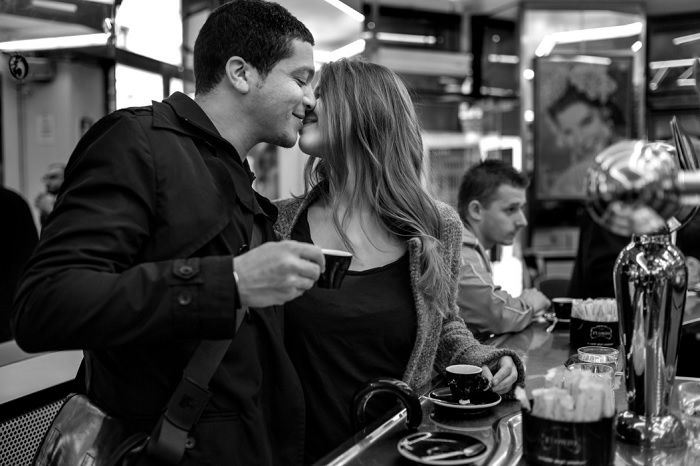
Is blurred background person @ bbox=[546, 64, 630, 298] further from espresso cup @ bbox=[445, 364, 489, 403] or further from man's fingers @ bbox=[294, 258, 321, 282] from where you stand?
man's fingers @ bbox=[294, 258, 321, 282]

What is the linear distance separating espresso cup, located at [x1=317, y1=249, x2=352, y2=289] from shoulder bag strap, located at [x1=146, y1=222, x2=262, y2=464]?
20 centimetres

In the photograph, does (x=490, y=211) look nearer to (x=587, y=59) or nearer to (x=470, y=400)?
(x=470, y=400)

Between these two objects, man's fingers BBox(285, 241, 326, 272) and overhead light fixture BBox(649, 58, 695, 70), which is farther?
overhead light fixture BBox(649, 58, 695, 70)

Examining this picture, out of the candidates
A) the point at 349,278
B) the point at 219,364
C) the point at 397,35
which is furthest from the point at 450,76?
the point at 219,364

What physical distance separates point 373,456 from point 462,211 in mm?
2342

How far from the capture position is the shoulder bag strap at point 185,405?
1.28m

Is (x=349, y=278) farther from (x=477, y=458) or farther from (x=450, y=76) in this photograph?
(x=450, y=76)

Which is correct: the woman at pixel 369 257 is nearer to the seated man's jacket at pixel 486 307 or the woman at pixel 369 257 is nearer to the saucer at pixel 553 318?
the seated man's jacket at pixel 486 307

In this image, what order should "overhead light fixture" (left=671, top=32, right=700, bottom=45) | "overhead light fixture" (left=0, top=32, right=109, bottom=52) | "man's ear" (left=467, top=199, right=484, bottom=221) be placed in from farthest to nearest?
"overhead light fixture" (left=671, top=32, right=700, bottom=45) → "man's ear" (left=467, top=199, right=484, bottom=221) → "overhead light fixture" (left=0, top=32, right=109, bottom=52)

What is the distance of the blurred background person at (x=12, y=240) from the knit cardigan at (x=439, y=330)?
155 cm

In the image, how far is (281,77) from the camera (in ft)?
5.27

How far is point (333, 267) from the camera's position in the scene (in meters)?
1.25

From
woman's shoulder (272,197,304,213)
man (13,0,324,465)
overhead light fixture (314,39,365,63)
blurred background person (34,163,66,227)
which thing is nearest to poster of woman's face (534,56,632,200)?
overhead light fixture (314,39,365,63)

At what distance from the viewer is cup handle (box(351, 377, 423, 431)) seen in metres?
1.26
